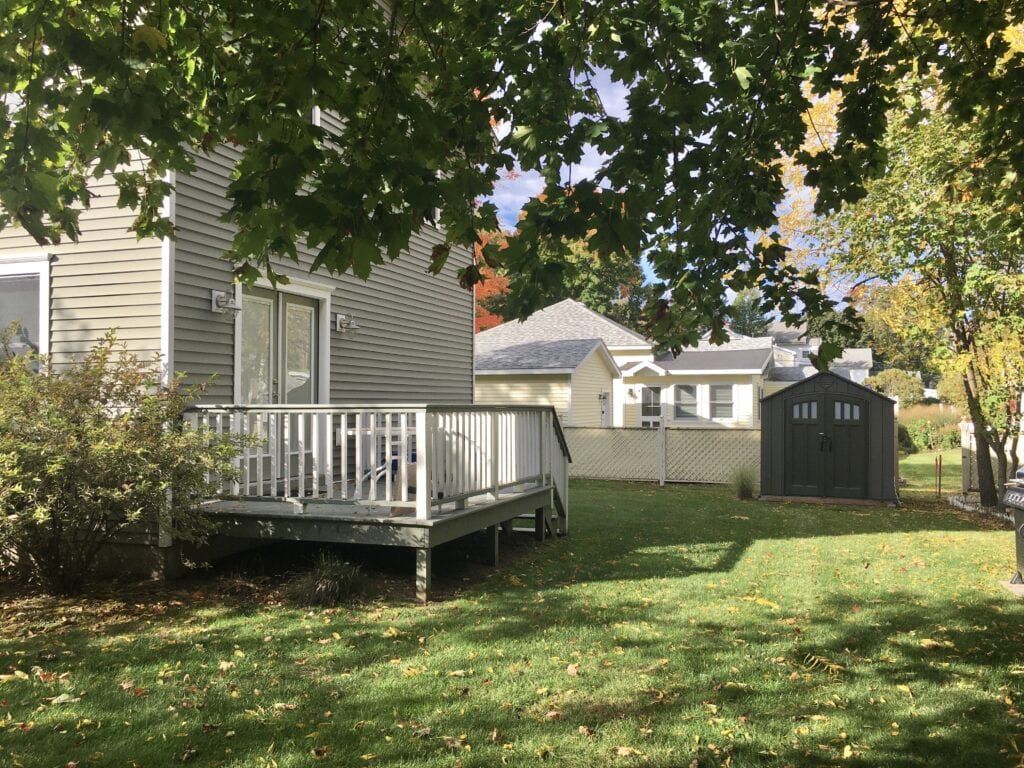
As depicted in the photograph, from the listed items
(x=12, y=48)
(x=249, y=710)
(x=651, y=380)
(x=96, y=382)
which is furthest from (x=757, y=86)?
(x=651, y=380)

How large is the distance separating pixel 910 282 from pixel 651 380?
11.3 metres

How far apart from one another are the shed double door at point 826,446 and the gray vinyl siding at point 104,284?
38.2ft

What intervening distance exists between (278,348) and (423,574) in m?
3.84

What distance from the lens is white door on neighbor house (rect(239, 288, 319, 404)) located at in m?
8.27

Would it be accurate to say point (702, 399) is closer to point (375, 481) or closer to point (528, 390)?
point (528, 390)

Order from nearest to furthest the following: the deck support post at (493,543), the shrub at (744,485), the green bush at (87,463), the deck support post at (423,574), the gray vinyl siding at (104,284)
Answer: the green bush at (87,463) < the deck support post at (423,574) < the gray vinyl siding at (104,284) < the deck support post at (493,543) < the shrub at (744,485)

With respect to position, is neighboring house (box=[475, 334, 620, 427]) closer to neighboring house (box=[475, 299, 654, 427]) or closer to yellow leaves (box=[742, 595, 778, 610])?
neighboring house (box=[475, 299, 654, 427])

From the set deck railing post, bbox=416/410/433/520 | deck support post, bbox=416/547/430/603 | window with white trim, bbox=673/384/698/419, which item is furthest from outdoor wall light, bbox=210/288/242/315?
window with white trim, bbox=673/384/698/419

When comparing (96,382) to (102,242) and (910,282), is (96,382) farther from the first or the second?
(910,282)

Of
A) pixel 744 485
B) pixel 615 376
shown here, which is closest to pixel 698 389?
pixel 615 376

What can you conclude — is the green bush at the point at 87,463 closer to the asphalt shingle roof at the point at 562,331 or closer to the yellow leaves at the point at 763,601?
the yellow leaves at the point at 763,601

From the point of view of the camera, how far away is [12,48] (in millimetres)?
3656

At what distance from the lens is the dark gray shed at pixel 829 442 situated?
13.5 meters

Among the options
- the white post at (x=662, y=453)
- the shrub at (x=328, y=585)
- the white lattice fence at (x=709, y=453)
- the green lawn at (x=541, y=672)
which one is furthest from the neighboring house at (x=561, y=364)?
the shrub at (x=328, y=585)
